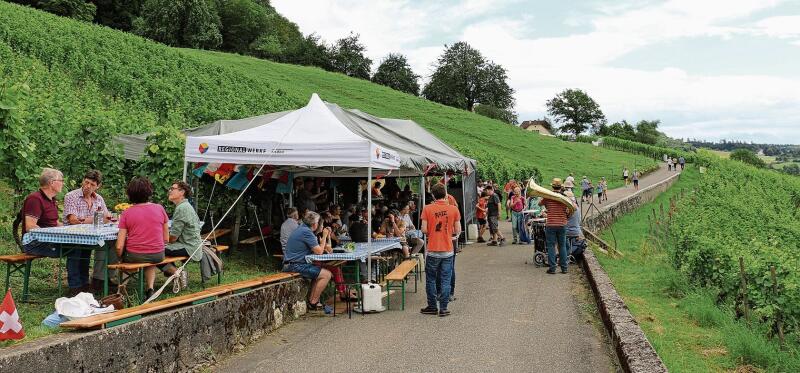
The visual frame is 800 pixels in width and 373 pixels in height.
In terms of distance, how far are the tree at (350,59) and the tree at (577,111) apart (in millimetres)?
55026

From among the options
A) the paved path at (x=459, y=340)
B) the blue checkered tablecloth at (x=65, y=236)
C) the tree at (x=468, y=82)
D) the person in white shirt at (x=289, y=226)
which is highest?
the tree at (x=468, y=82)

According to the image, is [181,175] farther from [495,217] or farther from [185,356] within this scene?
[495,217]

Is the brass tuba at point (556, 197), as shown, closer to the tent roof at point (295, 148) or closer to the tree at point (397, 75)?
the tent roof at point (295, 148)

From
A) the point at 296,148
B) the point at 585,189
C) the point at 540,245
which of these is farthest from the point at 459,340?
the point at 585,189

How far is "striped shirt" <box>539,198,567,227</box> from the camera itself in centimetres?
1264

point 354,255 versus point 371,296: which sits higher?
point 354,255

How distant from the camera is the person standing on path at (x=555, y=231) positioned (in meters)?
12.7

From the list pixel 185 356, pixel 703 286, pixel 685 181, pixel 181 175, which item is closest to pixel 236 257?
pixel 181 175

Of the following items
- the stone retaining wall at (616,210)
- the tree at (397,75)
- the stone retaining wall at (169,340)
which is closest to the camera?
the stone retaining wall at (169,340)

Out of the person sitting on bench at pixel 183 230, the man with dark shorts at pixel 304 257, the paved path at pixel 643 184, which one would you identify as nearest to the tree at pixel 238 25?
the paved path at pixel 643 184

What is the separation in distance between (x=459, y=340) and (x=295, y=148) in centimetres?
385

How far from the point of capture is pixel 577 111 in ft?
433

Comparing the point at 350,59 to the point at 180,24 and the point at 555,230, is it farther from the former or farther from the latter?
the point at 555,230

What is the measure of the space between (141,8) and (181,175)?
2704 inches
